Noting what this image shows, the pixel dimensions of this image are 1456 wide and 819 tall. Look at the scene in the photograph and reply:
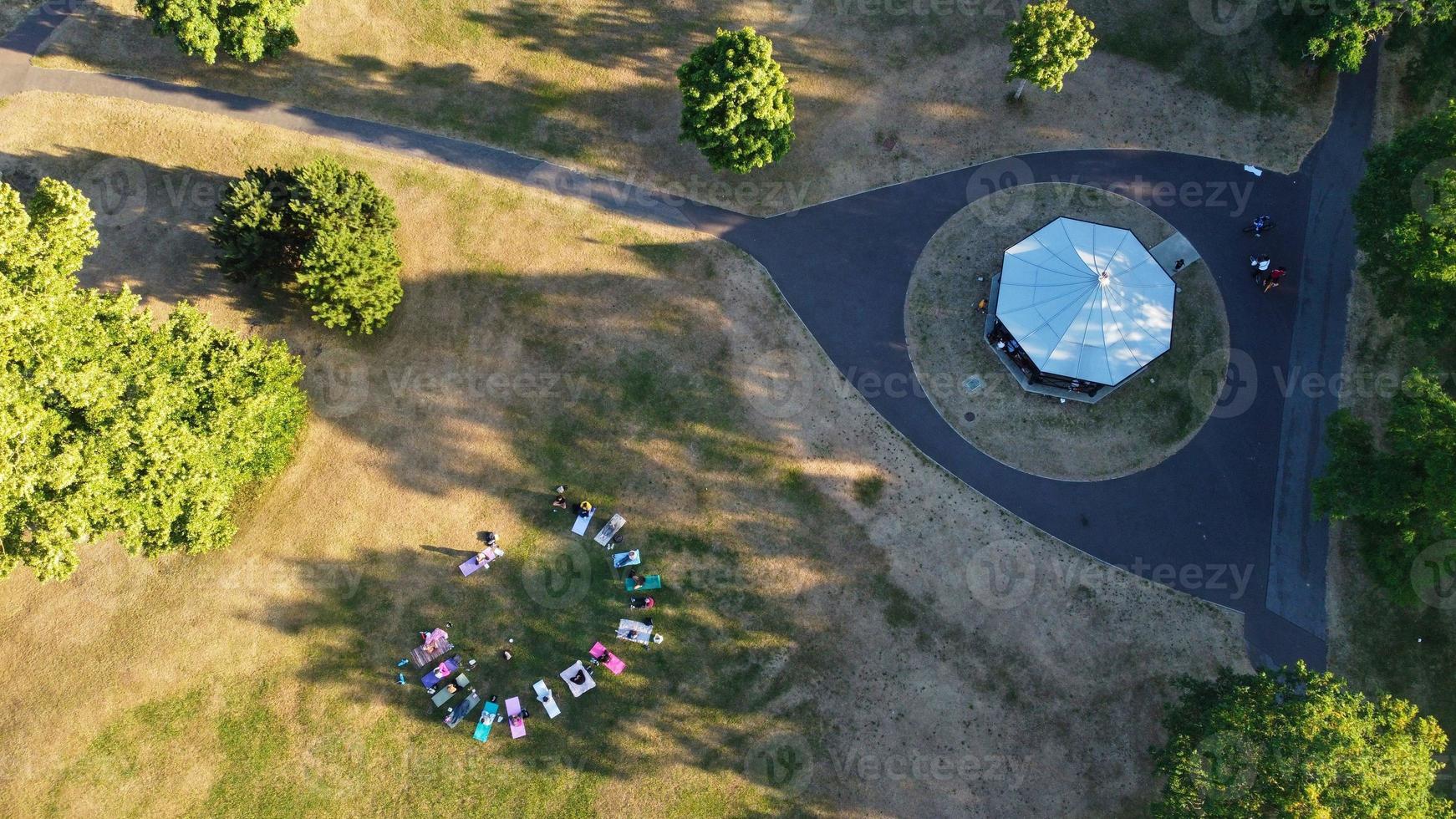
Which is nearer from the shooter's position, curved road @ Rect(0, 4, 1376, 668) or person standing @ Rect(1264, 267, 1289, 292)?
curved road @ Rect(0, 4, 1376, 668)

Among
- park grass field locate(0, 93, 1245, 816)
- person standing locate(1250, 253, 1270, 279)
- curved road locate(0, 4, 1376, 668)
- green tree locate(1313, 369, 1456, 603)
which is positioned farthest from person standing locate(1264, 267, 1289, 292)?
park grass field locate(0, 93, 1245, 816)

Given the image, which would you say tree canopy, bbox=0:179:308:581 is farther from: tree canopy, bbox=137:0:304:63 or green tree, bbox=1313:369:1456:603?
green tree, bbox=1313:369:1456:603

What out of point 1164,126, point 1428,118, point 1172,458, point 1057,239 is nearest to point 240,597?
point 1057,239

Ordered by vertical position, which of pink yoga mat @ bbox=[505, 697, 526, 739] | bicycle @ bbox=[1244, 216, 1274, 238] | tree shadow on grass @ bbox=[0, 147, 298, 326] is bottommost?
pink yoga mat @ bbox=[505, 697, 526, 739]

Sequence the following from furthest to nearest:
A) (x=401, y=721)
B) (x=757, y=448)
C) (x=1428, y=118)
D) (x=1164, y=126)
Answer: (x=1164, y=126) → (x=757, y=448) → (x=401, y=721) → (x=1428, y=118)

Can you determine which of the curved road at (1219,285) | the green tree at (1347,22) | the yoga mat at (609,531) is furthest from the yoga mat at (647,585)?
the green tree at (1347,22)

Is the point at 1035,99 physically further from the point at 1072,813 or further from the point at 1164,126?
the point at 1072,813
